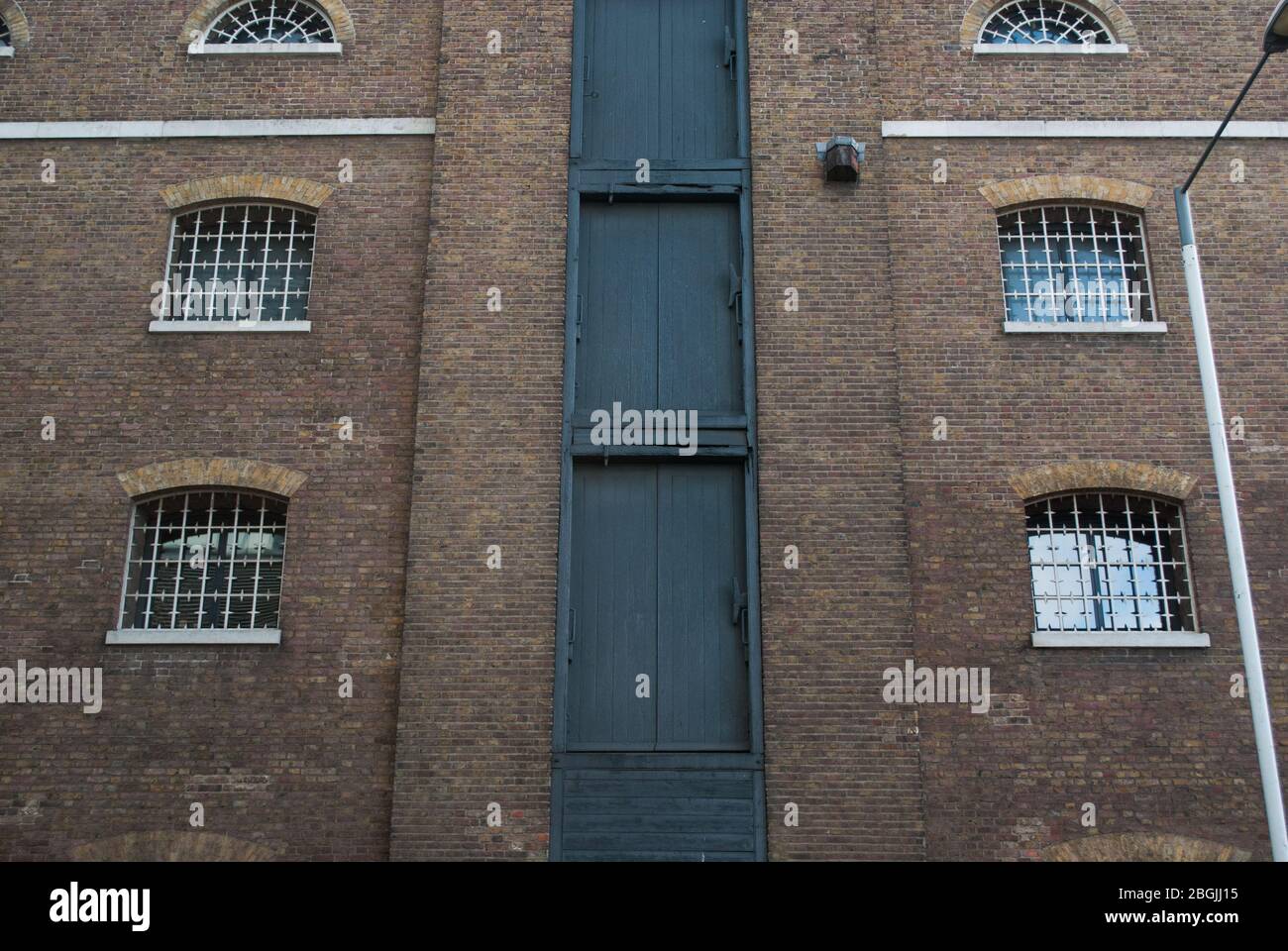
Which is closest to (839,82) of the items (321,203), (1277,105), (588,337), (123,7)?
(588,337)

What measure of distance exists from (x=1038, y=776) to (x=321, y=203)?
10.2 meters

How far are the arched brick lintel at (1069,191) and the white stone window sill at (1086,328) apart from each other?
150 centimetres

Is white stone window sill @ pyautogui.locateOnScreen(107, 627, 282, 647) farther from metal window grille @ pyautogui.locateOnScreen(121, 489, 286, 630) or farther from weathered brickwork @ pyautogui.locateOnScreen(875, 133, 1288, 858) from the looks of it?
weathered brickwork @ pyautogui.locateOnScreen(875, 133, 1288, 858)

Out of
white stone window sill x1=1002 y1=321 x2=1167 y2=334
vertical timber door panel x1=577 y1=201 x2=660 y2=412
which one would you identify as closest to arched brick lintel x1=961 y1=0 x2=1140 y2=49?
white stone window sill x1=1002 y1=321 x2=1167 y2=334

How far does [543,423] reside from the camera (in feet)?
44.3

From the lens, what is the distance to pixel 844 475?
13312 mm

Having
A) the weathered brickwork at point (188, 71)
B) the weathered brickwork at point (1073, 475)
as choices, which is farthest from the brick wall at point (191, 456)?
the weathered brickwork at point (1073, 475)

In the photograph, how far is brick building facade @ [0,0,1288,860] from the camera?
41.6 ft

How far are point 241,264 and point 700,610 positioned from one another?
6.79 meters

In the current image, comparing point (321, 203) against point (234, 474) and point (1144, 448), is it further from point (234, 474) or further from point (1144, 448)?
point (1144, 448)

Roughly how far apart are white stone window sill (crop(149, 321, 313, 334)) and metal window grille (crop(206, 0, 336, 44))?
3.92 m

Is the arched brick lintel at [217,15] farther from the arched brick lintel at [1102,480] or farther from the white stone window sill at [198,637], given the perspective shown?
the arched brick lintel at [1102,480]

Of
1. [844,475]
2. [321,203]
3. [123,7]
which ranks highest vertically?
[123,7]

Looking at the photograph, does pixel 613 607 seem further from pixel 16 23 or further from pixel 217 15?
pixel 16 23
